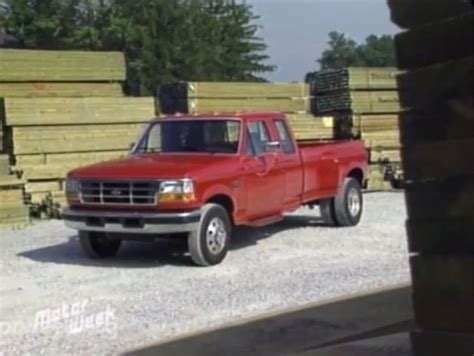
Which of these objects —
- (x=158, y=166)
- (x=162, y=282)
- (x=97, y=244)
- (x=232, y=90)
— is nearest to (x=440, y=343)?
(x=162, y=282)

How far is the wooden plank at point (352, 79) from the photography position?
20359 millimetres

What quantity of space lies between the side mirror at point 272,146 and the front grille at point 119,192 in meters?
2.00

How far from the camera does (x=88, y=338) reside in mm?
7406

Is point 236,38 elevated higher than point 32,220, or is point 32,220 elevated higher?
point 236,38

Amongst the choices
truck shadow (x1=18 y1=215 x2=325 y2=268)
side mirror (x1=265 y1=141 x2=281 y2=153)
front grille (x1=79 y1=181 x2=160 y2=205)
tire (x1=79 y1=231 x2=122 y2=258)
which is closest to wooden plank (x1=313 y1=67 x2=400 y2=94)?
truck shadow (x1=18 y1=215 x2=325 y2=268)

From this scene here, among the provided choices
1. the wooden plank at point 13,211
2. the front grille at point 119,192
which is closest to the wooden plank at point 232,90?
the wooden plank at point 13,211

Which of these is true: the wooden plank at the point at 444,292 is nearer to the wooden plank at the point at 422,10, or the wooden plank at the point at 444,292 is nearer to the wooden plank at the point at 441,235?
the wooden plank at the point at 441,235

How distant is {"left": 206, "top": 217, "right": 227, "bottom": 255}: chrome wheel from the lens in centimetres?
1078

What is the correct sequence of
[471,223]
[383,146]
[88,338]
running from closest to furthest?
[471,223] → [88,338] → [383,146]

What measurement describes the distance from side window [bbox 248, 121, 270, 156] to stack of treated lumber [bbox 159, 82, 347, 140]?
6194 mm

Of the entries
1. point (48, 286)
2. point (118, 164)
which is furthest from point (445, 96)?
point (118, 164)

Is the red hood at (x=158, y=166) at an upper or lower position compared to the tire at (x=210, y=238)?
upper

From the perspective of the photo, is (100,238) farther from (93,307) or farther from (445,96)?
(445,96)

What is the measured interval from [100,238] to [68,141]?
5548 millimetres
